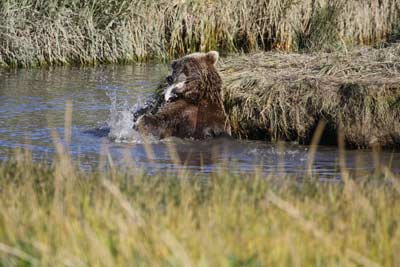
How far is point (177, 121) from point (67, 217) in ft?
19.4

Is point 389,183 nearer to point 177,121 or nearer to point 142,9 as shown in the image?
point 177,121

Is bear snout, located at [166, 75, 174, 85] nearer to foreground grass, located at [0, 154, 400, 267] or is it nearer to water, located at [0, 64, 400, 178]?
water, located at [0, 64, 400, 178]

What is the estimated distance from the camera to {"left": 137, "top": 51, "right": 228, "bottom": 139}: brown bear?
1087 cm

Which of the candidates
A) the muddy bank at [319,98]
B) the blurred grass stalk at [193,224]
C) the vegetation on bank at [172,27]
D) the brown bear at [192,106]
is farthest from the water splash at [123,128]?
the vegetation on bank at [172,27]

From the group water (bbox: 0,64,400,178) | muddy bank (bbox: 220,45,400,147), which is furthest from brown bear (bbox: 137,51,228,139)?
muddy bank (bbox: 220,45,400,147)

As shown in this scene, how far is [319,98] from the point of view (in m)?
10.6

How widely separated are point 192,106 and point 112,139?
117cm

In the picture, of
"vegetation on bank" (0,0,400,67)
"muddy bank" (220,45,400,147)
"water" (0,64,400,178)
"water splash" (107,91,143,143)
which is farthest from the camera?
"vegetation on bank" (0,0,400,67)

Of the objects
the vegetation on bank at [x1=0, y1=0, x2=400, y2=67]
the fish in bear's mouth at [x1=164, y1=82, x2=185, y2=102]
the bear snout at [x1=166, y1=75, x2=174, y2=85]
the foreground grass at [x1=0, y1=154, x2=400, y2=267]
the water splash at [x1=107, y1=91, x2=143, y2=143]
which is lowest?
the foreground grass at [x1=0, y1=154, x2=400, y2=267]

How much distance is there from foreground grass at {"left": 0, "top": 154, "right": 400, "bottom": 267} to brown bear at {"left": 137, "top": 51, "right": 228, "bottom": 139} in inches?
173

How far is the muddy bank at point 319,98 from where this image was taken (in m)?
10.3

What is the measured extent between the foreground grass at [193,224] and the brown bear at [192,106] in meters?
4.41

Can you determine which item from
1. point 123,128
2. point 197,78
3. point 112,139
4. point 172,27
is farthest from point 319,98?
point 172,27

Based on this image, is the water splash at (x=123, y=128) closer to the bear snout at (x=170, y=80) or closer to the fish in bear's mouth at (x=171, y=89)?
the fish in bear's mouth at (x=171, y=89)
